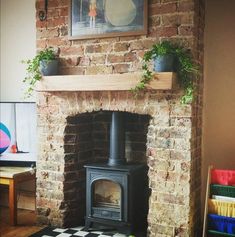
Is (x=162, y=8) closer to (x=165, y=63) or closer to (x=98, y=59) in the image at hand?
(x=165, y=63)

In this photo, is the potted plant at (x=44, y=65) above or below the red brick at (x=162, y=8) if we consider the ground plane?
below

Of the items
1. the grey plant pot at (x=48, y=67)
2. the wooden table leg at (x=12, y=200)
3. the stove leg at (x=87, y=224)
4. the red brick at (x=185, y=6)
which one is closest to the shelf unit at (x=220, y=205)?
the stove leg at (x=87, y=224)

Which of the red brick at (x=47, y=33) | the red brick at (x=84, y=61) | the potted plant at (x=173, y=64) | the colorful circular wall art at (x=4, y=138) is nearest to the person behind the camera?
the potted plant at (x=173, y=64)

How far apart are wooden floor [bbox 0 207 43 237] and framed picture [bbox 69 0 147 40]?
198 cm

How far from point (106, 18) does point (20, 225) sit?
7.50 feet

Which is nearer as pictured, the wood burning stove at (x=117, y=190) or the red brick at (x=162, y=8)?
the red brick at (x=162, y=8)

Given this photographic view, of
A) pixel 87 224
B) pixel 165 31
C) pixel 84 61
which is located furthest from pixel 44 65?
pixel 87 224

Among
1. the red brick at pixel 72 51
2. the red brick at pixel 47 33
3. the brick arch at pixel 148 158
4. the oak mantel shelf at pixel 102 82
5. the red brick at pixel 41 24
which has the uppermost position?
the red brick at pixel 41 24

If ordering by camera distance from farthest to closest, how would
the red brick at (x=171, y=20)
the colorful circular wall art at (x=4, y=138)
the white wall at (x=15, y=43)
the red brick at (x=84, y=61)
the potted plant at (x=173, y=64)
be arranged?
the white wall at (x=15, y=43), the colorful circular wall art at (x=4, y=138), the red brick at (x=84, y=61), the red brick at (x=171, y=20), the potted plant at (x=173, y=64)

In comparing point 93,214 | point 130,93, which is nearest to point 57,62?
point 130,93

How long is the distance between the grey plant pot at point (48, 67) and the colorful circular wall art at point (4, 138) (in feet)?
3.29

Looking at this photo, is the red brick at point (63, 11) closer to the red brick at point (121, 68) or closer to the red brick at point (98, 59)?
the red brick at point (98, 59)

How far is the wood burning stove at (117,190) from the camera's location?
330 cm

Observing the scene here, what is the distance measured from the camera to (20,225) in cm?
368
